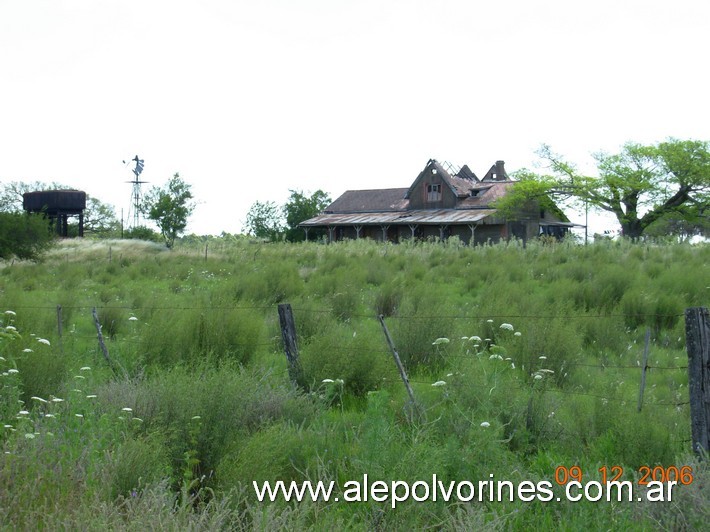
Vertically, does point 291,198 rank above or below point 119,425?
above

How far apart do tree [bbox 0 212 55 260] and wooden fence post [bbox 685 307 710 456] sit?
2691 centimetres

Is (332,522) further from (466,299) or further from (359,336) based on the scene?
(466,299)

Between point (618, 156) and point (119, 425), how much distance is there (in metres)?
48.1

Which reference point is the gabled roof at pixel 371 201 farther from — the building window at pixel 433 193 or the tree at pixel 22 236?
the tree at pixel 22 236

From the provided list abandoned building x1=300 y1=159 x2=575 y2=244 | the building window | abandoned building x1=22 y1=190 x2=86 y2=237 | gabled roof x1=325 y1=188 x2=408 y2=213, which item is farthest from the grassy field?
abandoned building x1=22 y1=190 x2=86 y2=237

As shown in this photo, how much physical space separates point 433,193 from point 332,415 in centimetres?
4763

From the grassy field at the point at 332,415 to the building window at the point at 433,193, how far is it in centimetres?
4032

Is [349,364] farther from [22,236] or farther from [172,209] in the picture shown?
[172,209]

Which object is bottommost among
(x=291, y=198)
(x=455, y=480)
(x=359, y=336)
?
(x=455, y=480)

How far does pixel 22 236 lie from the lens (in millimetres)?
28578

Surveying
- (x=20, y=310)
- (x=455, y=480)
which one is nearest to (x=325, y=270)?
(x=20, y=310)

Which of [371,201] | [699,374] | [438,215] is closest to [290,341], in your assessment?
[699,374]

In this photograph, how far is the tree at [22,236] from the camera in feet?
92.4

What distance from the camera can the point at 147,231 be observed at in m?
61.0
